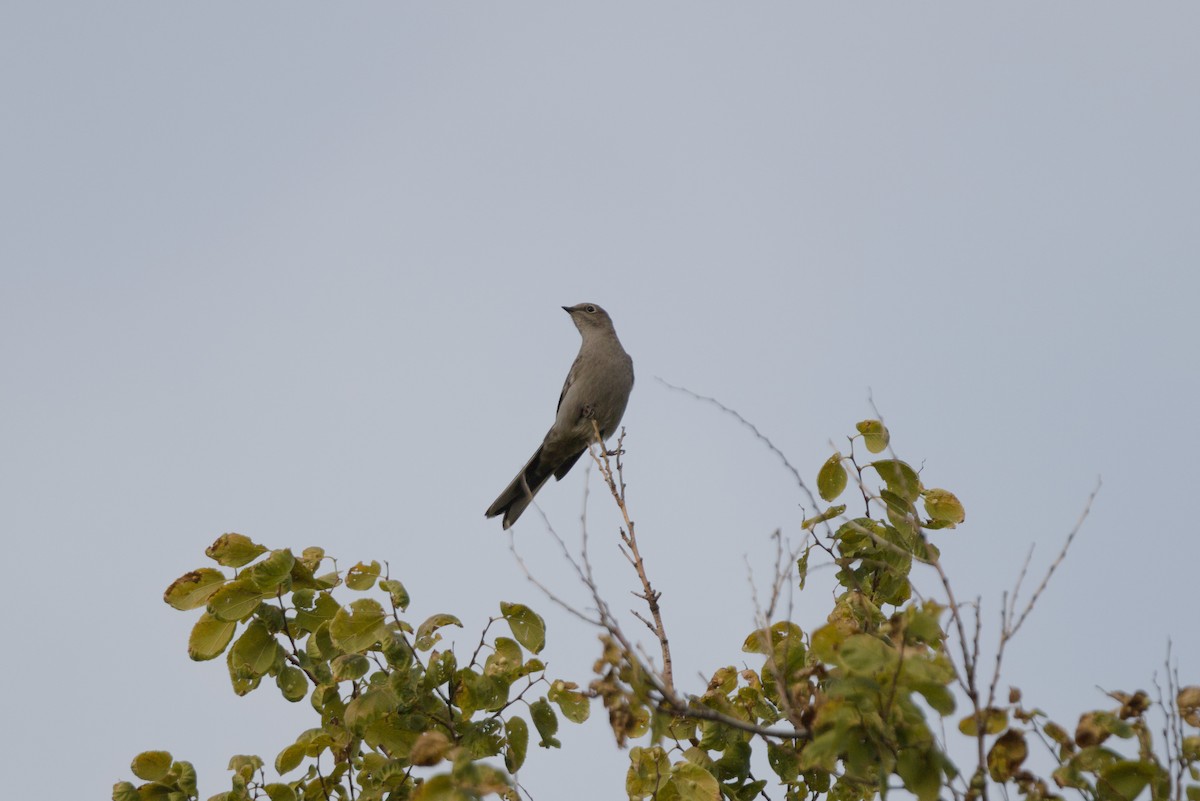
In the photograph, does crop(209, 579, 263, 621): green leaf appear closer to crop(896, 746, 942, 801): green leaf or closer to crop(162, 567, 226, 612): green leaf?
crop(162, 567, 226, 612): green leaf

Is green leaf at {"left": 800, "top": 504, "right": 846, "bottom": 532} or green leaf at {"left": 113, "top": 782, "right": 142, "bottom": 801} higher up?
green leaf at {"left": 800, "top": 504, "right": 846, "bottom": 532}

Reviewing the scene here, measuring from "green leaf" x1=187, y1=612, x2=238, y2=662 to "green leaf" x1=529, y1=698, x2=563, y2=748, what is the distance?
1.29 m

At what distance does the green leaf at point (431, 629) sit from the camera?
14.9 ft

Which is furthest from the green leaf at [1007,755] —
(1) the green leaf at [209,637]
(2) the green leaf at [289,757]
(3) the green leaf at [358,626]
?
(1) the green leaf at [209,637]

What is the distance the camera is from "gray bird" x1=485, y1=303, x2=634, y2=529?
11898 mm

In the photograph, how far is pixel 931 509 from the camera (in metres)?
5.43

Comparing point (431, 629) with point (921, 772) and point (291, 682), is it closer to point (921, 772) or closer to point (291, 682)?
point (291, 682)

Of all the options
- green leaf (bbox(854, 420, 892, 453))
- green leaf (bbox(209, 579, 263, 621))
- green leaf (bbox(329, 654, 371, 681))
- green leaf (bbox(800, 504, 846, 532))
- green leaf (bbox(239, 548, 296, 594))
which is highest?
green leaf (bbox(854, 420, 892, 453))

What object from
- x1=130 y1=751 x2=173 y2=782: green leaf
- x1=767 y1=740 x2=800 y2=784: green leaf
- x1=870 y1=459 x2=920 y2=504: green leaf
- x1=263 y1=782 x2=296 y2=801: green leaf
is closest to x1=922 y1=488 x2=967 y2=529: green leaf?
x1=870 y1=459 x2=920 y2=504: green leaf

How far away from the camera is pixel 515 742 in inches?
A: 187

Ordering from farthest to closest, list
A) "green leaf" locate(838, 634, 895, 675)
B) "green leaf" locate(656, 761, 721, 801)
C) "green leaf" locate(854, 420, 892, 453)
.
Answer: "green leaf" locate(854, 420, 892, 453)
"green leaf" locate(656, 761, 721, 801)
"green leaf" locate(838, 634, 895, 675)

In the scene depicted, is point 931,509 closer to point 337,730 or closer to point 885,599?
point 885,599

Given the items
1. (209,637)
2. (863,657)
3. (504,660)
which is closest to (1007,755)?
(863,657)

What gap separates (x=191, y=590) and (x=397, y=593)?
920mm
